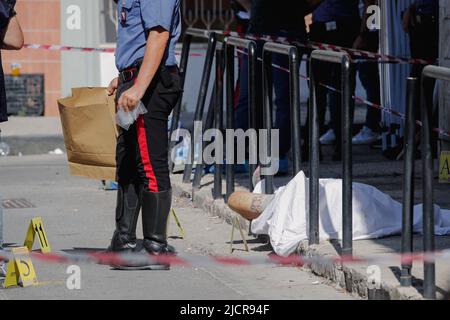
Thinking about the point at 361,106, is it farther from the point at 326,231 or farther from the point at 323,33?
the point at 326,231

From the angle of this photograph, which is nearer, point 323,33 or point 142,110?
point 142,110

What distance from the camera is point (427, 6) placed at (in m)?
10.3

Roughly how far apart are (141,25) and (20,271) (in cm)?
153

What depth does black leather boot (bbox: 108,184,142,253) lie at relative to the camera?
7.13 m

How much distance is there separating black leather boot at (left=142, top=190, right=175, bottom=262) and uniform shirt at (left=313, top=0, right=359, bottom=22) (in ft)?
15.3

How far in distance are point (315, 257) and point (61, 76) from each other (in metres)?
8.91

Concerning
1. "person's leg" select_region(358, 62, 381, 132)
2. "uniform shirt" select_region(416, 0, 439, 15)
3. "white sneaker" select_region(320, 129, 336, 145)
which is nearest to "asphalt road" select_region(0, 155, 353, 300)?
"white sneaker" select_region(320, 129, 336, 145)

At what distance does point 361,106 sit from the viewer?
14.7 m

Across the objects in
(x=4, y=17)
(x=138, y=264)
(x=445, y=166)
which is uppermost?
(x=4, y=17)

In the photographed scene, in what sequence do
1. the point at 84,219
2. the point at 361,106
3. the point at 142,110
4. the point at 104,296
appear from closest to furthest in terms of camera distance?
1. the point at 104,296
2. the point at 142,110
3. the point at 84,219
4. the point at 361,106

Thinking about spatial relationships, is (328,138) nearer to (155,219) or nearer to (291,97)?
(291,97)

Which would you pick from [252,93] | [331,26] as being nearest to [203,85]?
[252,93]
